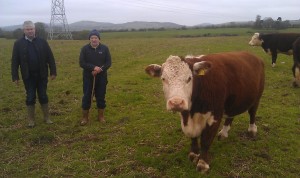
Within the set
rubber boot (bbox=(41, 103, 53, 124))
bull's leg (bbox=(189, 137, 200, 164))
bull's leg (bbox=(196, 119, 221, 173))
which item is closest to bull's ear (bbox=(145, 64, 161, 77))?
bull's leg (bbox=(196, 119, 221, 173))

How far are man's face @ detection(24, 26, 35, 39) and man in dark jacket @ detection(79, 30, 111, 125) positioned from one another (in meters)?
1.17

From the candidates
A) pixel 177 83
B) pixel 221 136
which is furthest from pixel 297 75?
pixel 177 83

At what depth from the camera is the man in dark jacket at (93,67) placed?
7734 mm

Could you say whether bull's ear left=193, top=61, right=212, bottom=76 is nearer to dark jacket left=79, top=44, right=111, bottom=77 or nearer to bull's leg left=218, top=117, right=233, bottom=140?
bull's leg left=218, top=117, right=233, bottom=140

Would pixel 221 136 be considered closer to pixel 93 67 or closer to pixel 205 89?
pixel 205 89

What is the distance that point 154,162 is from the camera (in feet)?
19.2

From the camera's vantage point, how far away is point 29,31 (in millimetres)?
7320

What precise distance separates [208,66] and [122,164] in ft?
7.77

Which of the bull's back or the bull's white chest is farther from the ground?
the bull's back

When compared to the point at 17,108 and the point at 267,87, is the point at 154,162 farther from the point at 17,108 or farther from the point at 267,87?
the point at 267,87

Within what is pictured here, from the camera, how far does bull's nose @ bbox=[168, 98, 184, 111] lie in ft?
14.5

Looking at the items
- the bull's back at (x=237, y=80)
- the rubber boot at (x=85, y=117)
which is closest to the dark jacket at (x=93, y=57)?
the rubber boot at (x=85, y=117)

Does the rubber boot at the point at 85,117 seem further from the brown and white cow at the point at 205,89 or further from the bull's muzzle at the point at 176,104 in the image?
the bull's muzzle at the point at 176,104

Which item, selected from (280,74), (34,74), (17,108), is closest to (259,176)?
(34,74)
